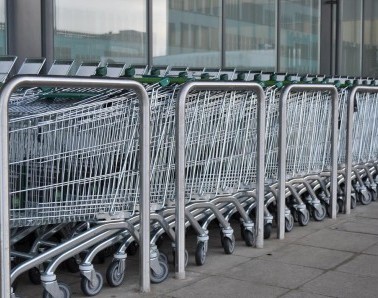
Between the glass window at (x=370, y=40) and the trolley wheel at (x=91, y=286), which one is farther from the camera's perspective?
the glass window at (x=370, y=40)

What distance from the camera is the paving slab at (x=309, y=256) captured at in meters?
4.74

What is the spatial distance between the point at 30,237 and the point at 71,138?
4.14 ft

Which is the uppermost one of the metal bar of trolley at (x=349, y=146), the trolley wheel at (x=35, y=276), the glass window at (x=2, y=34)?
the glass window at (x=2, y=34)

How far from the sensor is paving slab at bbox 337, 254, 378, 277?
14.9ft

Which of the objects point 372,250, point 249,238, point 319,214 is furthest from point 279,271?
point 319,214

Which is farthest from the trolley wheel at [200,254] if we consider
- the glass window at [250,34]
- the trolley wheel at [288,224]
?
the glass window at [250,34]

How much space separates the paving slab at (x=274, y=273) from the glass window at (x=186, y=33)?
4.48 m

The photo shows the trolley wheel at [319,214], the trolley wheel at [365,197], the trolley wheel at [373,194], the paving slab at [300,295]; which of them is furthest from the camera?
the trolley wheel at [373,194]

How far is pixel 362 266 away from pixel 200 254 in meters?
1.15

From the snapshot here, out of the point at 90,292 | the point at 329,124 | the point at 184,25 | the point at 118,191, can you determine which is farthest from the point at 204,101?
the point at 184,25

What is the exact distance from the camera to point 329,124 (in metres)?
6.26

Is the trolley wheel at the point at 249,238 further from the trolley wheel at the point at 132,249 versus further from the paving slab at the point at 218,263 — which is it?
the trolley wheel at the point at 132,249

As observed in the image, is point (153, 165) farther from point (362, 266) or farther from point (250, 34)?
point (250, 34)

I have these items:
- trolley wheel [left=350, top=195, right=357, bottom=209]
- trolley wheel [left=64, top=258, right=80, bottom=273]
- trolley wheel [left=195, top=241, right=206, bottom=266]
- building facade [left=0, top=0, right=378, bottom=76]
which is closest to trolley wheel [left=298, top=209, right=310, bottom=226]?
trolley wheel [left=350, top=195, right=357, bottom=209]
